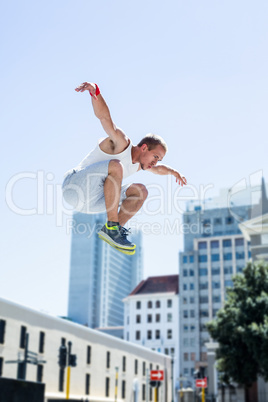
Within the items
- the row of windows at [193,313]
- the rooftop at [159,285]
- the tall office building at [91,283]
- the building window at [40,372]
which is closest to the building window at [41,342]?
the building window at [40,372]

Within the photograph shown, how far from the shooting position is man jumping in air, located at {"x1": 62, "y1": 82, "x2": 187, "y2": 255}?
17.3ft

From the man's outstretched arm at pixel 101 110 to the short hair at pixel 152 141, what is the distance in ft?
1.50

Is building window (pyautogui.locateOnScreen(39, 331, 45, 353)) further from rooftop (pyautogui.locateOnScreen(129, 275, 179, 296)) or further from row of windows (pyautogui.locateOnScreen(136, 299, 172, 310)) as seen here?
rooftop (pyautogui.locateOnScreen(129, 275, 179, 296))

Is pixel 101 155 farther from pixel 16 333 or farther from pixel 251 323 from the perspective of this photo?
pixel 16 333

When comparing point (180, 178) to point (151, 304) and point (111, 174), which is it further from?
point (151, 304)

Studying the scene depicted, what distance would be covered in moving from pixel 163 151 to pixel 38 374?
141 ft

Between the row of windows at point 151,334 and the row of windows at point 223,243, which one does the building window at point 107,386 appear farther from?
the row of windows at point 223,243

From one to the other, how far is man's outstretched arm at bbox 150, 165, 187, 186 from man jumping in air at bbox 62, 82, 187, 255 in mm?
701

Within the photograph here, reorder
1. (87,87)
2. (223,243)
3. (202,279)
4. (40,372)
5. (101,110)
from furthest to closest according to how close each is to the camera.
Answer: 1. (223,243)
2. (202,279)
3. (40,372)
4. (101,110)
5. (87,87)

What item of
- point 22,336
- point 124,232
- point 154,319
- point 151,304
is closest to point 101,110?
point 124,232

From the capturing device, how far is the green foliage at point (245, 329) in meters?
31.7

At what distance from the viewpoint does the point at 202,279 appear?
115 meters

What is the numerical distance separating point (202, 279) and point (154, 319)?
15.4 metres

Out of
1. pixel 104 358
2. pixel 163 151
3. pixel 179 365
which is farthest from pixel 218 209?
pixel 163 151
